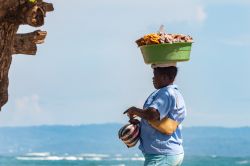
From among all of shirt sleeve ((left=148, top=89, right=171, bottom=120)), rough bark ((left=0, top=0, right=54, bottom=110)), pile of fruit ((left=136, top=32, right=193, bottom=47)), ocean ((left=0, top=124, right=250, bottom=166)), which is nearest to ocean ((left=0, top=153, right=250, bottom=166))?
ocean ((left=0, top=124, right=250, bottom=166))

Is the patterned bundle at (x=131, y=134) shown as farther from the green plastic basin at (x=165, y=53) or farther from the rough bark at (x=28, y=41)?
the rough bark at (x=28, y=41)

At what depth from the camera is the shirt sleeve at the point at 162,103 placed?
7402mm

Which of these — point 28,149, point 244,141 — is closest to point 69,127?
point 28,149

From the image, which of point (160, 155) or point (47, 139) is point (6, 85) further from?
point (47, 139)

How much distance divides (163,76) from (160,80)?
1.7 inches

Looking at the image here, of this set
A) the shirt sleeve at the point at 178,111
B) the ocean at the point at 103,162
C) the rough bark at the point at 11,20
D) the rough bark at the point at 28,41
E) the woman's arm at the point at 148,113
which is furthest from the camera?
the ocean at the point at 103,162

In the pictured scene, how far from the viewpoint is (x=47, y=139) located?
15312 centimetres

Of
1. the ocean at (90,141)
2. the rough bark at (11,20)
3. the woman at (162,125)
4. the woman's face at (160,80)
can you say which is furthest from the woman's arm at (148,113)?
the ocean at (90,141)

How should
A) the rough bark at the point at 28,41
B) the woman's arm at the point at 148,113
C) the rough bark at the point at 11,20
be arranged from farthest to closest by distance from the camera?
the rough bark at the point at 28,41 → the rough bark at the point at 11,20 → the woman's arm at the point at 148,113

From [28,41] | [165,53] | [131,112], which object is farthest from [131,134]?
[28,41]

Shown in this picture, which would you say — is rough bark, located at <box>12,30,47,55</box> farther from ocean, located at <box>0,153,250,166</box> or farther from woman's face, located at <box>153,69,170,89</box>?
ocean, located at <box>0,153,250,166</box>

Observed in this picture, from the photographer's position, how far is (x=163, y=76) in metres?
7.63

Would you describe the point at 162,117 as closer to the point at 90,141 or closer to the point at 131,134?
the point at 131,134

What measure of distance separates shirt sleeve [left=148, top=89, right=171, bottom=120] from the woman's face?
14cm
